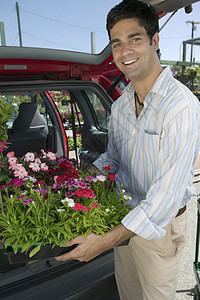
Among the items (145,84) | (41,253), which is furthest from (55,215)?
(145,84)

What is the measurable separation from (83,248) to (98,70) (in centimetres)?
158

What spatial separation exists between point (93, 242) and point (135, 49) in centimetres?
91

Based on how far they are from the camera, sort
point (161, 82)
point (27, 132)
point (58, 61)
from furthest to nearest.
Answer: point (27, 132) → point (58, 61) → point (161, 82)

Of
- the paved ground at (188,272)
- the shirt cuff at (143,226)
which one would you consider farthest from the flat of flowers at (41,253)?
the paved ground at (188,272)

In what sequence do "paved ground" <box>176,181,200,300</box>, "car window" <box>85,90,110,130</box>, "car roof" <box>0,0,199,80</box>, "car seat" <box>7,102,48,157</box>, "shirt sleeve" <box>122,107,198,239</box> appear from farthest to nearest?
1. "car seat" <box>7,102,48,157</box>
2. "car window" <box>85,90,110,130</box>
3. "paved ground" <box>176,181,200,300</box>
4. "car roof" <box>0,0,199,80</box>
5. "shirt sleeve" <box>122,107,198,239</box>

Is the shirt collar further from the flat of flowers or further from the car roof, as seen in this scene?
the flat of flowers

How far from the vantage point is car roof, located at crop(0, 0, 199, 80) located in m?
1.51

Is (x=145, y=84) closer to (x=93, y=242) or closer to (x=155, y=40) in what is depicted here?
(x=155, y=40)

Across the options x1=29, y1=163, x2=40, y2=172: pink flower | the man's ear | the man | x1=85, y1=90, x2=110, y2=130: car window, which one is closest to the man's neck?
the man

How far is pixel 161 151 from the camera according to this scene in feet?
3.55

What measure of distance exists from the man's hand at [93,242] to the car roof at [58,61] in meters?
1.21

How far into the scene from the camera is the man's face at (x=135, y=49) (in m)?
1.23

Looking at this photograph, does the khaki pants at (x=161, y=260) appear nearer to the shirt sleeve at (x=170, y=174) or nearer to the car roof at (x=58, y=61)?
the shirt sleeve at (x=170, y=174)

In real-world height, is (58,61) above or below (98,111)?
above
